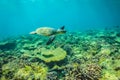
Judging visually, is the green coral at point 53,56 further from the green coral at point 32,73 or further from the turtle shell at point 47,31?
the turtle shell at point 47,31

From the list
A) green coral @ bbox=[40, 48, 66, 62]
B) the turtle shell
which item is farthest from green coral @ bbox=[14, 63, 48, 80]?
the turtle shell

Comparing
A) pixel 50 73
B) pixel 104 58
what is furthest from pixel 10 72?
pixel 104 58

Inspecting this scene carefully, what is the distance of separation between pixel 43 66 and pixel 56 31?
2.34 m

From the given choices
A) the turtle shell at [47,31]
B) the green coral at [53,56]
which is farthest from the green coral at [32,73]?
the turtle shell at [47,31]

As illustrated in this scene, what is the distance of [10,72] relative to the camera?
666 cm

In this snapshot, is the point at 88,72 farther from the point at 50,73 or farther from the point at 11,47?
the point at 11,47

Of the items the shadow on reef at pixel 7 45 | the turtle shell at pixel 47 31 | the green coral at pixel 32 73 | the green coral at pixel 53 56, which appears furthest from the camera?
the shadow on reef at pixel 7 45

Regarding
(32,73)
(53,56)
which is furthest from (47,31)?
(53,56)

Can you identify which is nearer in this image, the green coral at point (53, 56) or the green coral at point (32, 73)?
the green coral at point (32, 73)

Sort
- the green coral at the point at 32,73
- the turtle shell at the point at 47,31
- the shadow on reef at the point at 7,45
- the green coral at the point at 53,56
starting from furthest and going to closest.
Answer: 1. the shadow on reef at the point at 7,45
2. the green coral at the point at 53,56
3. the green coral at the point at 32,73
4. the turtle shell at the point at 47,31

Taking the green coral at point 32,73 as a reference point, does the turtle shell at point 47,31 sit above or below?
above

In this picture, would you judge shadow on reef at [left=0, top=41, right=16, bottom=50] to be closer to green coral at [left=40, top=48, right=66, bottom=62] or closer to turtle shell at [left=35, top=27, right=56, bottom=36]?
green coral at [left=40, top=48, right=66, bottom=62]

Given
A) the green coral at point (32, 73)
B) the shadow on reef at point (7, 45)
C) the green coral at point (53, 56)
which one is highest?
the shadow on reef at point (7, 45)

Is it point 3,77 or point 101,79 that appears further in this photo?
point 3,77
